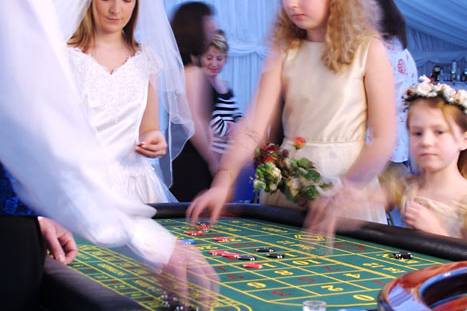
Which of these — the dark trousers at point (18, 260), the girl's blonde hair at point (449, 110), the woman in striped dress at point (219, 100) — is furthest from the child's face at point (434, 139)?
the woman in striped dress at point (219, 100)

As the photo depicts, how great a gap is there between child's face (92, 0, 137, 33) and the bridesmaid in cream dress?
2.05ft

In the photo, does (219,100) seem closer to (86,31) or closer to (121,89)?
(121,89)

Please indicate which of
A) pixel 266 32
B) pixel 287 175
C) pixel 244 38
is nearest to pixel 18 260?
pixel 287 175

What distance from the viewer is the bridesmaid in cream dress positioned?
118 inches

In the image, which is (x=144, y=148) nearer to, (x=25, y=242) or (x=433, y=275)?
(x=25, y=242)

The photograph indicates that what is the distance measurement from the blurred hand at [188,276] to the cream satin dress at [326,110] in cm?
Answer: 131

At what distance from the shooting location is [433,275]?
3.85 ft

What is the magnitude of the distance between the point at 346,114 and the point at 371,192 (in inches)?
11.9

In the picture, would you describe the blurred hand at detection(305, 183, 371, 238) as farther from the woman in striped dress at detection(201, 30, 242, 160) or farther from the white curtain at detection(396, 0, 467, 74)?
the white curtain at detection(396, 0, 467, 74)

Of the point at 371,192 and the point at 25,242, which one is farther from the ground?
the point at 371,192

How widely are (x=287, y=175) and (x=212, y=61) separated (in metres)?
1.99

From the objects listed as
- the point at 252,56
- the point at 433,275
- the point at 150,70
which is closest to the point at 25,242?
the point at 433,275

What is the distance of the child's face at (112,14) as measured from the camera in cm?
345

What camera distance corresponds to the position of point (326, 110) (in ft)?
10.3
